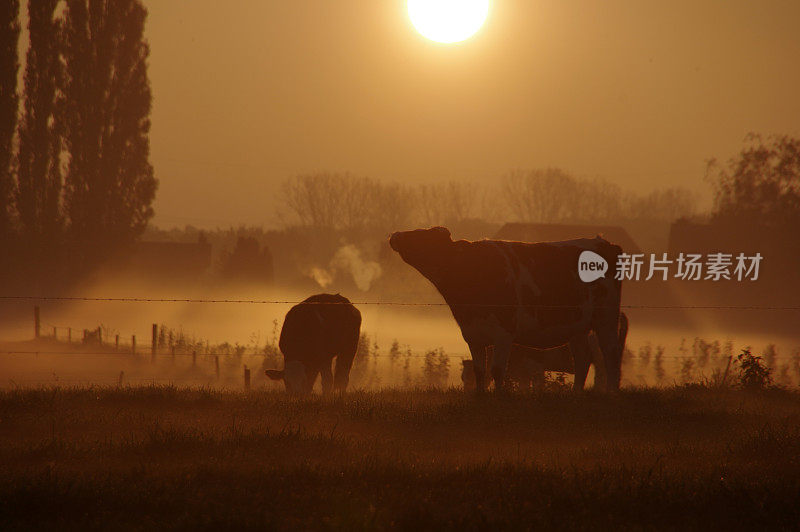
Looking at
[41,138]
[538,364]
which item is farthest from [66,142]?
[538,364]

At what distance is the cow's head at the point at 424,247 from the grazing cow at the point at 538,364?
3255mm

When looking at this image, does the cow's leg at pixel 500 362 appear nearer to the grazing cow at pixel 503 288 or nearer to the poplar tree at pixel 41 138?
the grazing cow at pixel 503 288

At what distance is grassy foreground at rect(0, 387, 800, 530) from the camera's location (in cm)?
681

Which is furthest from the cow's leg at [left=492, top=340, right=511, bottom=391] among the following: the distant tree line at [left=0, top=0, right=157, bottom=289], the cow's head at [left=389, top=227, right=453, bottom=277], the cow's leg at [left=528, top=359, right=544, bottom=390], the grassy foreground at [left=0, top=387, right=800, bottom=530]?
the distant tree line at [left=0, top=0, right=157, bottom=289]

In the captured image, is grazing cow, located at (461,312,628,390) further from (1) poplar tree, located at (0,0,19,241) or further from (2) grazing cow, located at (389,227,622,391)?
(1) poplar tree, located at (0,0,19,241)

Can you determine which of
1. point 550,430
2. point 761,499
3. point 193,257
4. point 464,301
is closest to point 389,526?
point 761,499

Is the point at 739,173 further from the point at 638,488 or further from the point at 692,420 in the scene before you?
the point at 638,488

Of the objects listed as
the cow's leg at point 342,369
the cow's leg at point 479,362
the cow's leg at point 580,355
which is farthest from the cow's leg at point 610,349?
the cow's leg at point 342,369

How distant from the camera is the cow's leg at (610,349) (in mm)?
14086

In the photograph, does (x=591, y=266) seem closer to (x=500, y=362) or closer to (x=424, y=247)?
(x=500, y=362)

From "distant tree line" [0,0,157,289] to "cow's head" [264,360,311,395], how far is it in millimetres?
37030

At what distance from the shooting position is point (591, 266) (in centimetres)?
1378

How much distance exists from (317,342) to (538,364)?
169 inches

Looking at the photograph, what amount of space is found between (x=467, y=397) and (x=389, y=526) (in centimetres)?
555
